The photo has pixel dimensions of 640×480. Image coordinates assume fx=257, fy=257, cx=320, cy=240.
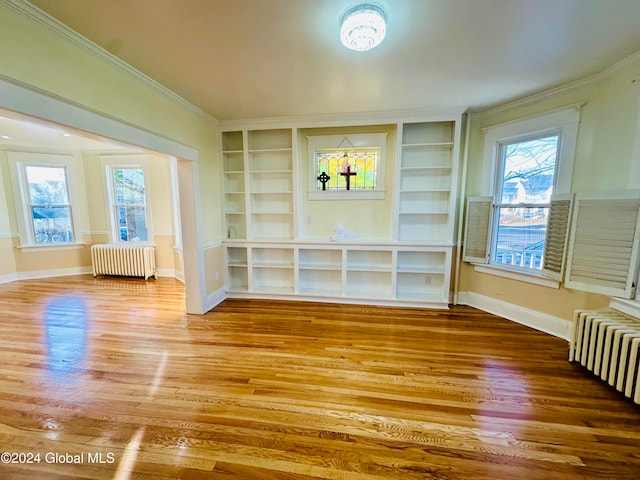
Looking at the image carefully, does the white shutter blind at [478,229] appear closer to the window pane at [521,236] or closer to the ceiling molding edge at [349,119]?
the window pane at [521,236]

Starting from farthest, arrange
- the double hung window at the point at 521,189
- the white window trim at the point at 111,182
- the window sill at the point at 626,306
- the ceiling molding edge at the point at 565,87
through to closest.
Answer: the white window trim at the point at 111,182 < the double hung window at the point at 521,189 < the ceiling molding edge at the point at 565,87 < the window sill at the point at 626,306

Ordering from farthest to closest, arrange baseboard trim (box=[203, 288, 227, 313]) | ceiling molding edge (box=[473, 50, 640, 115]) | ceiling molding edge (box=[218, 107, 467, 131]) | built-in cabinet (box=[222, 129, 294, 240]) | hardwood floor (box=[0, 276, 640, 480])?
built-in cabinet (box=[222, 129, 294, 240]), baseboard trim (box=[203, 288, 227, 313]), ceiling molding edge (box=[218, 107, 467, 131]), ceiling molding edge (box=[473, 50, 640, 115]), hardwood floor (box=[0, 276, 640, 480])

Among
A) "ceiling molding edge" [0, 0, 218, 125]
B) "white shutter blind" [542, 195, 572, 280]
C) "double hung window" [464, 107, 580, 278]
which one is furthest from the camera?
"double hung window" [464, 107, 580, 278]

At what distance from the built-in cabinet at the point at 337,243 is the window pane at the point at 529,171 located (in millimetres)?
660

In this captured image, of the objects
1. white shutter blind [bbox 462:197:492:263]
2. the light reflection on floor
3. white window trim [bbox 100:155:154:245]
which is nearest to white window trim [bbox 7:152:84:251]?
white window trim [bbox 100:155:154:245]

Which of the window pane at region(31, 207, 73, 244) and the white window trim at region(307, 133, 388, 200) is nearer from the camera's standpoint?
the white window trim at region(307, 133, 388, 200)

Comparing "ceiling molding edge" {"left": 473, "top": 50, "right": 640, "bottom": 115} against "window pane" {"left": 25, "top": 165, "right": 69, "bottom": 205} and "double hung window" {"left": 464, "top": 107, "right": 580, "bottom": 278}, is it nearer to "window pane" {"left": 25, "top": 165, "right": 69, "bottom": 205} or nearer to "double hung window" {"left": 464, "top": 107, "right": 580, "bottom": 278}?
"double hung window" {"left": 464, "top": 107, "right": 580, "bottom": 278}

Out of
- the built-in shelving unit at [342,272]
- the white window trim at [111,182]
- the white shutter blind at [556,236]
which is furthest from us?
the white window trim at [111,182]

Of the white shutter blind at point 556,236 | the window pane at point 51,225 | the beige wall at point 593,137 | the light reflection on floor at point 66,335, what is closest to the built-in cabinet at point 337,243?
the beige wall at point 593,137

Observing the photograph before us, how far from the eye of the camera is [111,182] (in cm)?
550

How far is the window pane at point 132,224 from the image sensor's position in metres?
5.53

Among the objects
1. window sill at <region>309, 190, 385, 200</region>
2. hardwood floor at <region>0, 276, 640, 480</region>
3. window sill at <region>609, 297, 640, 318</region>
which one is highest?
window sill at <region>309, 190, 385, 200</region>

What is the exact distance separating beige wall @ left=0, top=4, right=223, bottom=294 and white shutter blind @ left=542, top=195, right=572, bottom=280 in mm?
4236

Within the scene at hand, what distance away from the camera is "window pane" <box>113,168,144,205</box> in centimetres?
539
